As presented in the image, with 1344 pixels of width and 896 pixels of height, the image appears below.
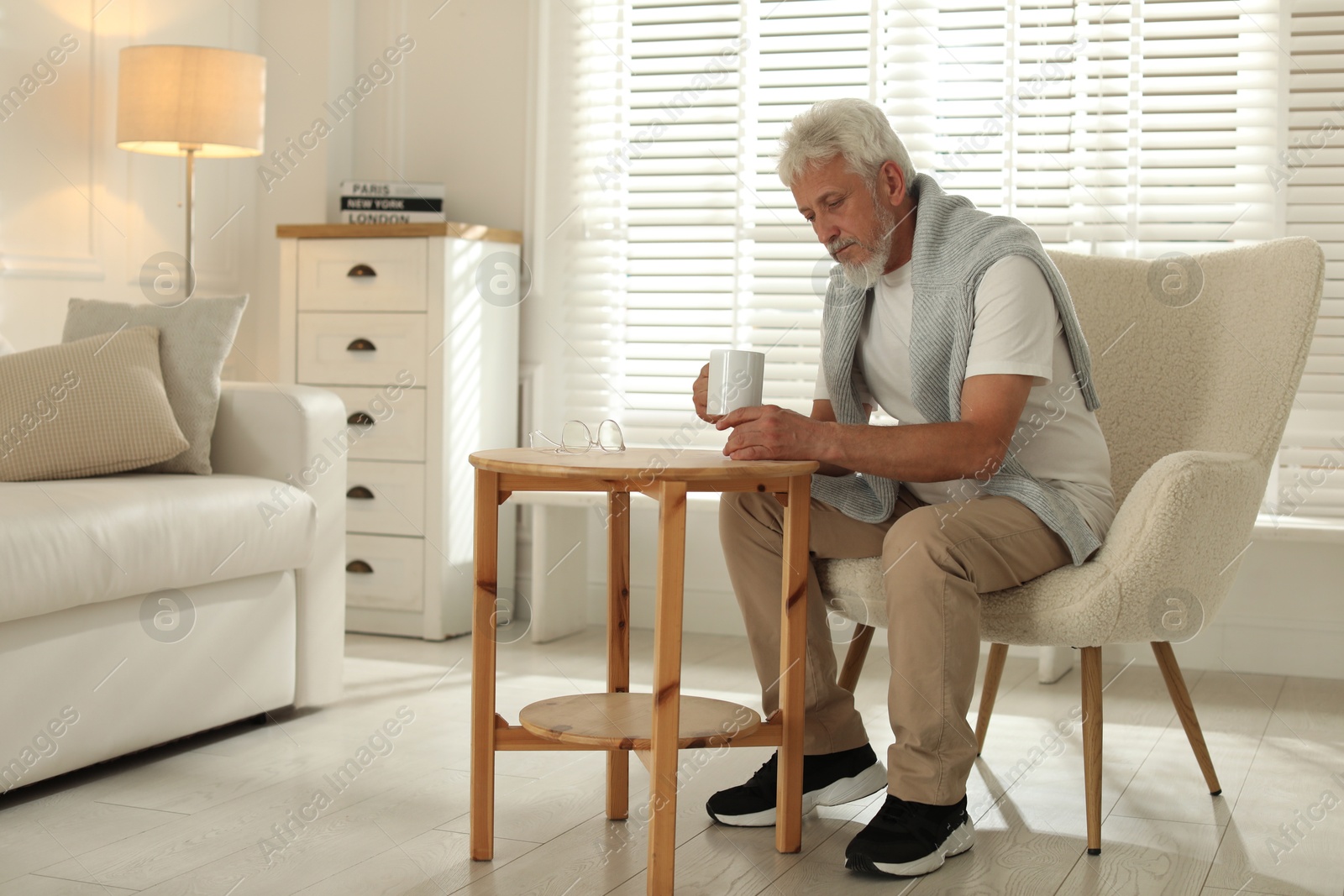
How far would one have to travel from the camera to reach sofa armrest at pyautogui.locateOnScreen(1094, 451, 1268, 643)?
165 cm

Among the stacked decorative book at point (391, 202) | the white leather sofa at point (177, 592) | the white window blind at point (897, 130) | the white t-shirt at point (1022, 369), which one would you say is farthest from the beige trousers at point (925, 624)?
the stacked decorative book at point (391, 202)

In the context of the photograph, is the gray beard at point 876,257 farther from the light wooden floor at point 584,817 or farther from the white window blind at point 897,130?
the white window blind at point 897,130

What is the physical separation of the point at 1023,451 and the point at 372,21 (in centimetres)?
265

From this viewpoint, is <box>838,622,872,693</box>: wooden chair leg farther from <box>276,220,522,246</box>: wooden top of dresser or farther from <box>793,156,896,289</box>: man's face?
<box>276,220,522,246</box>: wooden top of dresser

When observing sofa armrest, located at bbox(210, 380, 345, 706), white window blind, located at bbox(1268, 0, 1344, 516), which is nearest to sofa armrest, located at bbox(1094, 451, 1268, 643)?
white window blind, located at bbox(1268, 0, 1344, 516)

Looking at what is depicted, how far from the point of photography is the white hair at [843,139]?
1.83m

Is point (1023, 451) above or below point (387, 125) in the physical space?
below

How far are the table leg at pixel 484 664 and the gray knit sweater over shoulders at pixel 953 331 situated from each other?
54cm

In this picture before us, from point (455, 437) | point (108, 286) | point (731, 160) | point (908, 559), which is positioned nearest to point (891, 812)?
point (908, 559)

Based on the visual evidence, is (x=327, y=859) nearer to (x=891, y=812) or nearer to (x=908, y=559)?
(x=891, y=812)

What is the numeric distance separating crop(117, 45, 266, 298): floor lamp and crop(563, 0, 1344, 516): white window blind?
871mm

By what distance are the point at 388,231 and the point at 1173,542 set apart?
2168 millimetres

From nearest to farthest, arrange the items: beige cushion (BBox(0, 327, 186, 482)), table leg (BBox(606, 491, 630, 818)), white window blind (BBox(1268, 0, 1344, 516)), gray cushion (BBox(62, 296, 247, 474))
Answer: table leg (BBox(606, 491, 630, 818))
beige cushion (BBox(0, 327, 186, 482))
gray cushion (BBox(62, 296, 247, 474))
white window blind (BBox(1268, 0, 1344, 516))

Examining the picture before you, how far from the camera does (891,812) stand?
163cm
